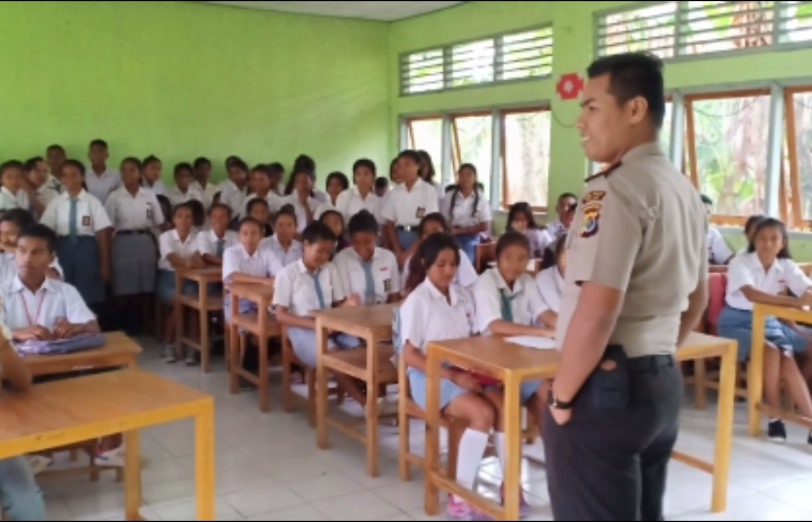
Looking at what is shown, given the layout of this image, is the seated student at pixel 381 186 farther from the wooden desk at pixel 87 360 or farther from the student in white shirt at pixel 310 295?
the wooden desk at pixel 87 360

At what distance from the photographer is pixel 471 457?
9.10ft

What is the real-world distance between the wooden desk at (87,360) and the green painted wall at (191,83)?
4323 millimetres

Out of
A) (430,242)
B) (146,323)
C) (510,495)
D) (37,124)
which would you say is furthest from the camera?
(37,124)

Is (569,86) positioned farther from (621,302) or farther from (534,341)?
(621,302)

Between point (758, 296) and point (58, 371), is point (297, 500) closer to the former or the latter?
point (58, 371)

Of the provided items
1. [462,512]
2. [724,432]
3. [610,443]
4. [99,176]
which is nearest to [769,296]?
[724,432]

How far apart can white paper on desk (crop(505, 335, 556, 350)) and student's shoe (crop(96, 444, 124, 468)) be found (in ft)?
4.87

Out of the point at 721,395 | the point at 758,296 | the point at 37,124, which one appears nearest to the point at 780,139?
the point at 758,296

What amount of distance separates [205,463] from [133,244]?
4.12m

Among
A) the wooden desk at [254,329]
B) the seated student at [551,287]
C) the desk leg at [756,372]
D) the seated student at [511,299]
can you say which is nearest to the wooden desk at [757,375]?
the desk leg at [756,372]

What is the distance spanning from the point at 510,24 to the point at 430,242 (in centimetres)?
450

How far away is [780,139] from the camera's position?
5434 millimetres

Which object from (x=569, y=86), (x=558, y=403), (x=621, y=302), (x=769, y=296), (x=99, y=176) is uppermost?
(x=569, y=86)

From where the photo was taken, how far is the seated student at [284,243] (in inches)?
190
